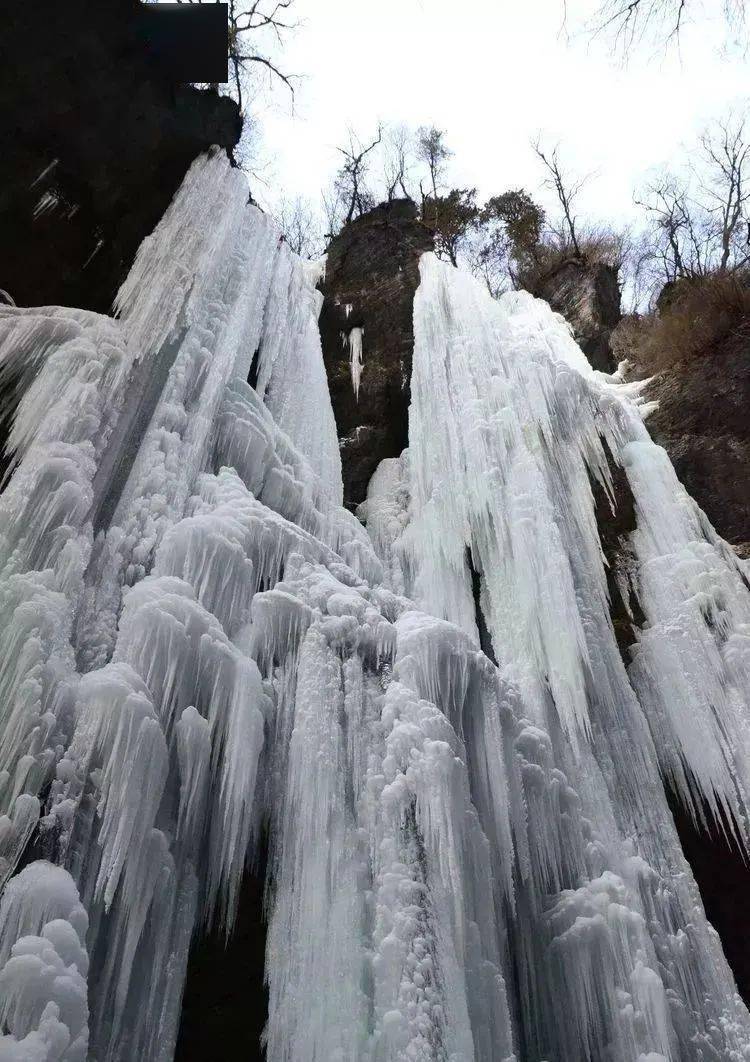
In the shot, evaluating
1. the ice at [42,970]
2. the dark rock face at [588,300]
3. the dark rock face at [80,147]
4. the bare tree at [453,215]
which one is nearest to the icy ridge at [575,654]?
the ice at [42,970]

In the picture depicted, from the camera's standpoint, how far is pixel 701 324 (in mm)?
7652

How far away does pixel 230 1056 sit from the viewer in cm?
310

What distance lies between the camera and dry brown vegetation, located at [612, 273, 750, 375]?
24.9 ft

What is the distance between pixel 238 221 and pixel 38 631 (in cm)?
454

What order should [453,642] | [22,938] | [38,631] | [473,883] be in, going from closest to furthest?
[22,938]
[38,631]
[473,883]
[453,642]

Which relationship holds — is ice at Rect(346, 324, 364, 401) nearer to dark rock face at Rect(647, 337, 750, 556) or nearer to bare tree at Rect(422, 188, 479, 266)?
dark rock face at Rect(647, 337, 750, 556)

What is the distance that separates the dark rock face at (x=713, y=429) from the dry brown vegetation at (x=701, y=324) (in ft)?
0.40

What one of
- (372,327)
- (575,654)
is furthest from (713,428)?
(372,327)

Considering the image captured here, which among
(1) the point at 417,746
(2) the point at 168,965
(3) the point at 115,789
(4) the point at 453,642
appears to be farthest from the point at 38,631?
(4) the point at 453,642

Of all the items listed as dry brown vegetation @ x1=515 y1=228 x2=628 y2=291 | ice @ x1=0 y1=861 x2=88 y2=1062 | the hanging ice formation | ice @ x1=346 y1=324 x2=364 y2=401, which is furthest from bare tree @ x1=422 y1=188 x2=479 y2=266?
ice @ x1=0 y1=861 x2=88 y2=1062

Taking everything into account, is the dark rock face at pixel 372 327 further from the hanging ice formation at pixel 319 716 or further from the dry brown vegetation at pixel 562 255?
the dry brown vegetation at pixel 562 255

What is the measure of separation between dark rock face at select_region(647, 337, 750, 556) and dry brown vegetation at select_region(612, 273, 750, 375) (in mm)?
122

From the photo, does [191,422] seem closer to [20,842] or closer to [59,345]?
[59,345]

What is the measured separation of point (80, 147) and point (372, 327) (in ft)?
12.5
